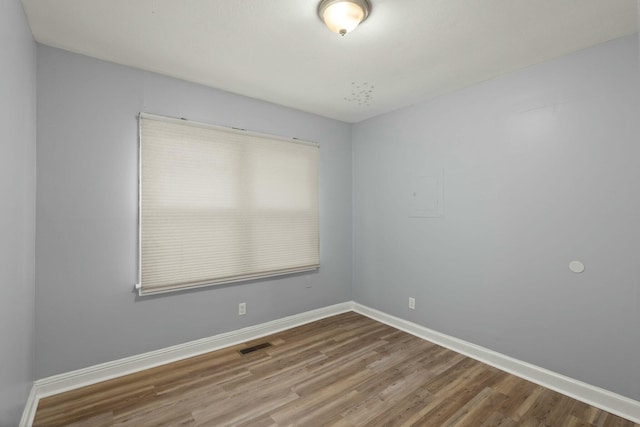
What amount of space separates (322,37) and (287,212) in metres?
1.98

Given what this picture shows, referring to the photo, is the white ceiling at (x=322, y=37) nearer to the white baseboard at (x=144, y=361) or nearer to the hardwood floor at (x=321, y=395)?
the white baseboard at (x=144, y=361)

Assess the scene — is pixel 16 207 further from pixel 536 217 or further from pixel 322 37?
pixel 536 217

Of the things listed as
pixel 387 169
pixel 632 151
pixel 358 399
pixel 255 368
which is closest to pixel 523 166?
pixel 632 151

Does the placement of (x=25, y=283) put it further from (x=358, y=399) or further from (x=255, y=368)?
(x=358, y=399)

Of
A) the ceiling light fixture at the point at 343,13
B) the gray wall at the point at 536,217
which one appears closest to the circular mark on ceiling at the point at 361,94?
the gray wall at the point at 536,217

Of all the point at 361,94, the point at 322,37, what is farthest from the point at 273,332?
the point at 322,37

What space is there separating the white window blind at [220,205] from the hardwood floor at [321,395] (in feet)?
2.77

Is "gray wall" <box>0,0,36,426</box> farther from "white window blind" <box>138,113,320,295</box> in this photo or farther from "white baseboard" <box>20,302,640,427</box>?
"white window blind" <box>138,113,320,295</box>

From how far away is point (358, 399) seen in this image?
7.40 ft

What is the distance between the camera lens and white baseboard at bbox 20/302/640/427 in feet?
6.96

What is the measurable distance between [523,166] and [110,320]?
3828 mm

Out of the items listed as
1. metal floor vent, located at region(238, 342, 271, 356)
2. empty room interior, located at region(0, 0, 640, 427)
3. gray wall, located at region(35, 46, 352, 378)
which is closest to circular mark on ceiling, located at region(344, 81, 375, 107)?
empty room interior, located at region(0, 0, 640, 427)

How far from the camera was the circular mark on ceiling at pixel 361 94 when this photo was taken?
3.03m

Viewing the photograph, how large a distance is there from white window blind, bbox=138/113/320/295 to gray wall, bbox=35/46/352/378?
132 millimetres
